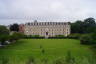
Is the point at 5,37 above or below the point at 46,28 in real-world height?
below

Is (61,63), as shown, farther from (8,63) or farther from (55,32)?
(55,32)

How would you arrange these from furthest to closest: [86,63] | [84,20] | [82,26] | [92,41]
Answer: [84,20]
[82,26]
[92,41]
[86,63]

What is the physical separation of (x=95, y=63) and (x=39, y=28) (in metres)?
84.7

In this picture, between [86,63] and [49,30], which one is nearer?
[86,63]

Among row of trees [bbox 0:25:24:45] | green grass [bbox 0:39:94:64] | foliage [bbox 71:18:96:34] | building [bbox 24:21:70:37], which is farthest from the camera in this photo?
building [bbox 24:21:70:37]

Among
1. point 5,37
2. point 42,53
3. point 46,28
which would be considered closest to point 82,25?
point 46,28

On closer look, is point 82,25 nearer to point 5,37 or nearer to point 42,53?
point 5,37

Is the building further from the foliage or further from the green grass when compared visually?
the green grass

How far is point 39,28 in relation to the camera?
91.8 metres

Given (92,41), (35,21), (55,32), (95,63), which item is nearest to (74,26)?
(55,32)

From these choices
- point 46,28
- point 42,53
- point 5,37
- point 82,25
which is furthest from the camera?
point 46,28

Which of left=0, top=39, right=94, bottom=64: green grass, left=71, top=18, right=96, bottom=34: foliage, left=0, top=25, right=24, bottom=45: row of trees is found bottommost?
left=0, top=39, right=94, bottom=64: green grass

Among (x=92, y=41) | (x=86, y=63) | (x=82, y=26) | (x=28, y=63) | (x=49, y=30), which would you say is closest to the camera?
(x=86, y=63)

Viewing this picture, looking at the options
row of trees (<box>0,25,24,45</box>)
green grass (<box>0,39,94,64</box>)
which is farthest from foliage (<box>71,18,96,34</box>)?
green grass (<box>0,39,94,64</box>)
